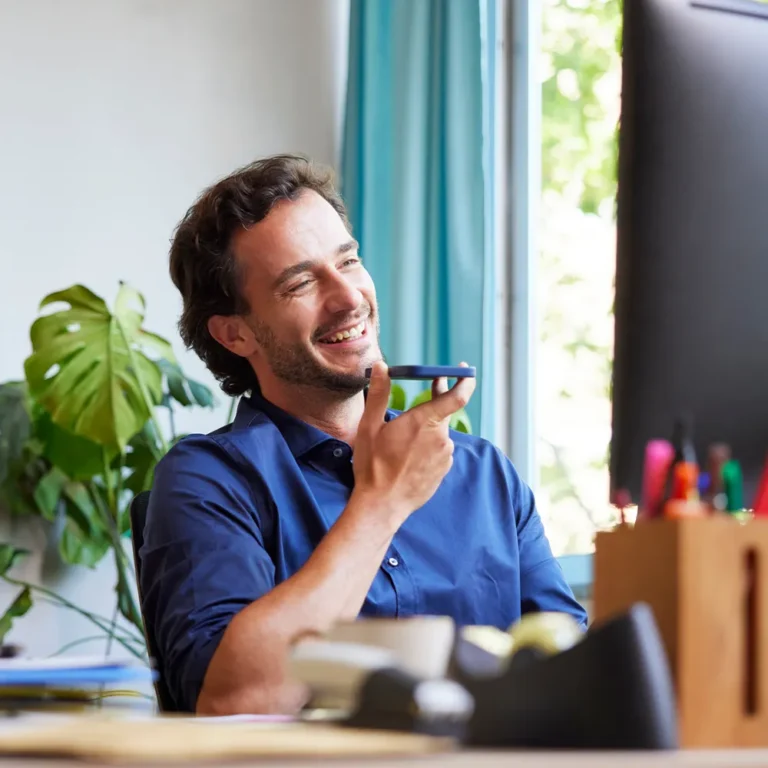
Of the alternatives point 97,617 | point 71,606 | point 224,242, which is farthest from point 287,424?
point 97,617

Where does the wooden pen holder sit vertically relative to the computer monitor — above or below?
below

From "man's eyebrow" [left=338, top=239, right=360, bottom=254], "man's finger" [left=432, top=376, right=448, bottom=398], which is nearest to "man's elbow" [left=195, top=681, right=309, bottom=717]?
"man's finger" [left=432, top=376, right=448, bottom=398]

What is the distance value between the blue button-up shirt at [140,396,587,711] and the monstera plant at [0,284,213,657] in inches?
30.5

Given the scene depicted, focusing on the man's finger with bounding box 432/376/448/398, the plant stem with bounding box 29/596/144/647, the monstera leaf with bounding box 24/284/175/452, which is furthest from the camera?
the plant stem with bounding box 29/596/144/647

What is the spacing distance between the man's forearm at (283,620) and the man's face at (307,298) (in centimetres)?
41

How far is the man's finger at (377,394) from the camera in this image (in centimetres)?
146

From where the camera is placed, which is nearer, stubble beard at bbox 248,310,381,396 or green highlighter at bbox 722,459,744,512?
green highlighter at bbox 722,459,744,512

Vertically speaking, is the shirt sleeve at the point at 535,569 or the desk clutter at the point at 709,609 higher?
the desk clutter at the point at 709,609

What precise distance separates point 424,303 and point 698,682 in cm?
247

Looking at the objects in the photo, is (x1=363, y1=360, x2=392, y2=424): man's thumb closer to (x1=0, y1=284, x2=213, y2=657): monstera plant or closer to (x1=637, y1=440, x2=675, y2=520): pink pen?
(x1=637, y1=440, x2=675, y2=520): pink pen

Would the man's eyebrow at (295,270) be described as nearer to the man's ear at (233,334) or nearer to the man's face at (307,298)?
the man's face at (307,298)

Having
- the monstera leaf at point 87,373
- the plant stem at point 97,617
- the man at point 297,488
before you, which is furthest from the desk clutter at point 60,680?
the plant stem at point 97,617

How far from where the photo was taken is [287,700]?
4.28 feet

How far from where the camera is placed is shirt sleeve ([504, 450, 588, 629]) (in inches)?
65.6
